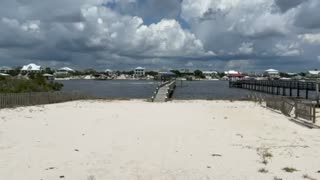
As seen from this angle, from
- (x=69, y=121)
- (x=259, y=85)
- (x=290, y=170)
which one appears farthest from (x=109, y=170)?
(x=259, y=85)

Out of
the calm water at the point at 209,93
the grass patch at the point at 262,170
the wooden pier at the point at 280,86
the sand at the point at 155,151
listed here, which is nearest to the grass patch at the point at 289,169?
the sand at the point at 155,151

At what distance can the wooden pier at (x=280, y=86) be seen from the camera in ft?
245

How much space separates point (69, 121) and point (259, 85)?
94.2 m

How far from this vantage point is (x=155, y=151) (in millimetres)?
14531

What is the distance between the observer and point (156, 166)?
39.0ft

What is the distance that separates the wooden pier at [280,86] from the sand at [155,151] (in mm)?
48158

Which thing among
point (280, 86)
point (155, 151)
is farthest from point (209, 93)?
point (155, 151)

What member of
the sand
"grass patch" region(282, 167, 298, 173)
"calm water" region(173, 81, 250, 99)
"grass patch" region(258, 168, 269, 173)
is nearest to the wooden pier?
"calm water" region(173, 81, 250, 99)

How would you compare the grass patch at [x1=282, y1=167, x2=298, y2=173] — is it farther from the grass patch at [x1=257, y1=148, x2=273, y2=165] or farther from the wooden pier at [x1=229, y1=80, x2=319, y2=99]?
the wooden pier at [x1=229, y1=80, x2=319, y2=99]

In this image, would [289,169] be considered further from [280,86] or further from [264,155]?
[280,86]

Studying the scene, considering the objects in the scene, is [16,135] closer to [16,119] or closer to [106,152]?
[106,152]

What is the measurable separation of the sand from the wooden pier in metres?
48.2

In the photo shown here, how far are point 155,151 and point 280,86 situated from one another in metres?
82.7

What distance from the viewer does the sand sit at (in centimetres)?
1102
